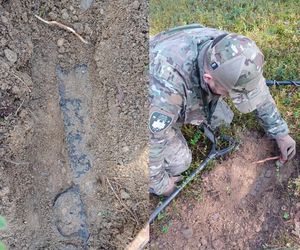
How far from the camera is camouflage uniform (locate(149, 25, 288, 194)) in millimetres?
2510

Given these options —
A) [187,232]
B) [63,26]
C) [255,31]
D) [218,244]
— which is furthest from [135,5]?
[255,31]

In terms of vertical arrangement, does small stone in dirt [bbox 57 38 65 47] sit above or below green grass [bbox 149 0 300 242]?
above

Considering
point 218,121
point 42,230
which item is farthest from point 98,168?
point 218,121

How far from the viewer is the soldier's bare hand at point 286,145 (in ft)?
9.53

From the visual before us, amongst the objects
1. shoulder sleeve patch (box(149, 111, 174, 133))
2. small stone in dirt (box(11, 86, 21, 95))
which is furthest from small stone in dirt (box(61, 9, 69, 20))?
shoulder sleeve patch (box(149, 111, 174, 133))

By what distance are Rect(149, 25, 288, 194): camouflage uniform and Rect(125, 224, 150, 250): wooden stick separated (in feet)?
0.95

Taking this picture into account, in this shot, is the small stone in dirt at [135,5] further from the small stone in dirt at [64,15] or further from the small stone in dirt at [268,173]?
the small stone in dirt at [268,173]

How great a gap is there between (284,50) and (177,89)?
1459mm

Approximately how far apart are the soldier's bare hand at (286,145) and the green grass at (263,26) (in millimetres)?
144

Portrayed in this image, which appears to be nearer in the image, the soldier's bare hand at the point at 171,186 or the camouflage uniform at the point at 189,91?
the camouflage uniform at the point at 189,91

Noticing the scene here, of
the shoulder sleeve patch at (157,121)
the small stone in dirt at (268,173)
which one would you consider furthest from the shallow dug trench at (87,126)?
the small stone in dirt at (268,173)

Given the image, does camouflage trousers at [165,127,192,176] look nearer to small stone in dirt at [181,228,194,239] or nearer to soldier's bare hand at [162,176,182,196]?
soldier's bare hand at [162,176,182,196]

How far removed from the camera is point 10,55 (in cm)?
230

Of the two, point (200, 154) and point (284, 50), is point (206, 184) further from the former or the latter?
point (284, 50)
